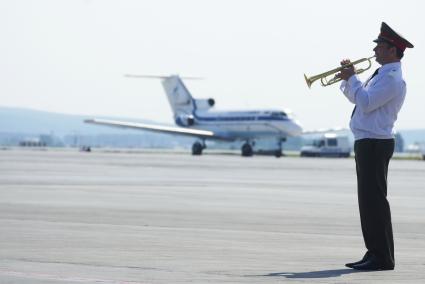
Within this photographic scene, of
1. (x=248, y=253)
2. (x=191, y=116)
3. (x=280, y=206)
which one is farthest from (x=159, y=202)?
(x=191, y=116)

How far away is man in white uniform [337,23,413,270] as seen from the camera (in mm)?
10398

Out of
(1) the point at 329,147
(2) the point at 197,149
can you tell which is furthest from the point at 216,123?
(1) the point at 329,147

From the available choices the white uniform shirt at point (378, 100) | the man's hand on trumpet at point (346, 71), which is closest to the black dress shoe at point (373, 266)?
the white uniform shirt at point (378, 100)

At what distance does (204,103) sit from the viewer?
102188 millimetres

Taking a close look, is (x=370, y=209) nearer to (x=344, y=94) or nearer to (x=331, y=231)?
(x=344, y=94)

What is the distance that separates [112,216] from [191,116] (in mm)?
84914

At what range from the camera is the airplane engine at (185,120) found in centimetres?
10044

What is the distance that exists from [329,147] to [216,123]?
13485 mm

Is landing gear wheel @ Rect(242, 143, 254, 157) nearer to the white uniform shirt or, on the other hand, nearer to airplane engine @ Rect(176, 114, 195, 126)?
airplane engine @ Rect(176, 114, 195, 126)

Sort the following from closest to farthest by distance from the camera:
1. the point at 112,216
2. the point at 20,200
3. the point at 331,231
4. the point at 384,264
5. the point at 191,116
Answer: the point at 384,264 → the point at 331,231 → the point at 112,216 → the point at 20,200 → the point at 191,116

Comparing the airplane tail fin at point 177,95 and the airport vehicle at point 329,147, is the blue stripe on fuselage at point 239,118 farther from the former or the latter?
the airport vehicle at point 329,147

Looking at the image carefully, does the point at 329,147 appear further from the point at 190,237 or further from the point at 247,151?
the point at 190,237

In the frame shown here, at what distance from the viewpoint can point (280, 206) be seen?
19.5 m

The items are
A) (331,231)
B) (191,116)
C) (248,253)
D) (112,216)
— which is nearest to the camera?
(248,253)
